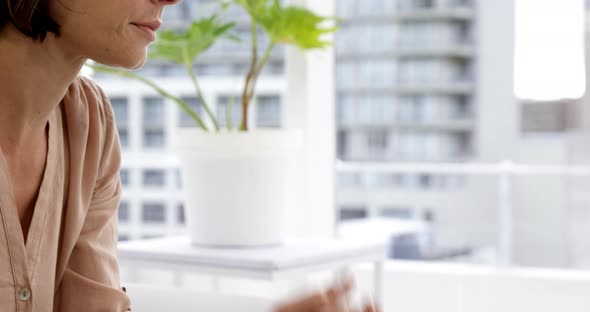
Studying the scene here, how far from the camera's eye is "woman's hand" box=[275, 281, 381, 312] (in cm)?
73

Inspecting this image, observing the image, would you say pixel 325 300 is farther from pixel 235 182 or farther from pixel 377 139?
pixel 377 139

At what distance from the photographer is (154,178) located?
11.0 feet

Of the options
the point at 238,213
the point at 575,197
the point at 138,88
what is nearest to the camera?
the point at 238,213

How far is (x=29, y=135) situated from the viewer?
896 mm

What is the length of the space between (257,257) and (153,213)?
187 cm

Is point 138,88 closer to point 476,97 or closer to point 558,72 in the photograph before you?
point 558,72

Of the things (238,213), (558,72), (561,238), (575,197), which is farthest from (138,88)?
(561,238)

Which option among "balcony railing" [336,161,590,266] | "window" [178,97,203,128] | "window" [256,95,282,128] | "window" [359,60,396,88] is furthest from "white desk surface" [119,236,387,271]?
"window" [359,60,396,88]

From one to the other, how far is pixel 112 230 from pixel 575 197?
8.10m

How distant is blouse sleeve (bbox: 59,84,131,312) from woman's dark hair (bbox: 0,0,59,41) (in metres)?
0.18

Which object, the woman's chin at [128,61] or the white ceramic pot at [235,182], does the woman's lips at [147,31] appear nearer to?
the woman's chin at [128,61]

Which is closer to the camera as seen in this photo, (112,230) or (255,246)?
(112,230)

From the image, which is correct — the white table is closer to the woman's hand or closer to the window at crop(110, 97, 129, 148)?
the woman's hand

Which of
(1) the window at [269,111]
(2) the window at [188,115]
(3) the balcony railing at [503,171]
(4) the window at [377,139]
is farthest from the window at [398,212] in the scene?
(1) the window at [269,111]
